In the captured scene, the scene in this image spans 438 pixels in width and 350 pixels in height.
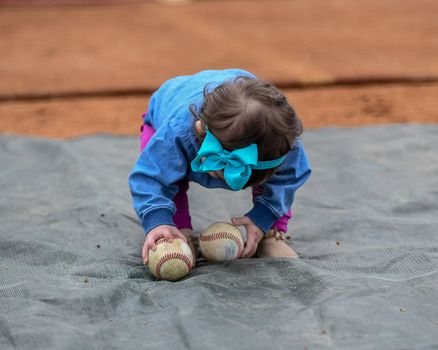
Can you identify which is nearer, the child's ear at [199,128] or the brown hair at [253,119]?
the brown hair at [253,119]

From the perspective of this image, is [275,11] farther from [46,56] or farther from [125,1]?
[46,56]

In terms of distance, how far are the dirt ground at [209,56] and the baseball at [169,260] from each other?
6.13 feet

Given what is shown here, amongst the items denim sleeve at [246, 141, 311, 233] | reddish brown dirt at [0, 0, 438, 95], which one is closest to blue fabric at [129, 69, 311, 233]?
denim sleeve at [246, 141, 311, 233]

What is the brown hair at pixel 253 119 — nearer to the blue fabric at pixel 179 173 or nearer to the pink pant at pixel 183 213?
the blue fabric at pixel 179 173

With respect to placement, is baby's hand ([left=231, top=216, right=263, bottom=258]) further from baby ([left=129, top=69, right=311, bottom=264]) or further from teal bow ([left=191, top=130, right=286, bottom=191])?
teal bow ([left=191, top=130, right=286, bottom=191])

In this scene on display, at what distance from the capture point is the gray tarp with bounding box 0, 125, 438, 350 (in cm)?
181

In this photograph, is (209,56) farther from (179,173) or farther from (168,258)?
(168,258)

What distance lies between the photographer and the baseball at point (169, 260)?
2.10 meters

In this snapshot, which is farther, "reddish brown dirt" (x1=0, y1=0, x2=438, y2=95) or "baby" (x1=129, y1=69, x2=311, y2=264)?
→ "reddish brown dirt" (x1=0, y1=0, x2=438, y2=95)

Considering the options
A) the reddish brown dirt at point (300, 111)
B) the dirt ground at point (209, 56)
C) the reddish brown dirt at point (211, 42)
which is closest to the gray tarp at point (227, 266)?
the reddish brown dirt at point (300, 111)

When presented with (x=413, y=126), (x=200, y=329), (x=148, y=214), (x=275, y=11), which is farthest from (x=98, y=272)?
(x=275, y=11)

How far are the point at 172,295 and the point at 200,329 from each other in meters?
0.20

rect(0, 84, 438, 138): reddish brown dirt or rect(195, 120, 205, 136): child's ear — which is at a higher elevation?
rect(195, 120, 205, 136): child's ear

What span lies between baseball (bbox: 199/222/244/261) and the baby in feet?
0.15
